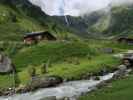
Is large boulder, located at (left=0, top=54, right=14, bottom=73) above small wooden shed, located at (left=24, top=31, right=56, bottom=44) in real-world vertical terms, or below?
below

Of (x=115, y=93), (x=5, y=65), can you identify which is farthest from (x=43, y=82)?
(x=115, y=93)

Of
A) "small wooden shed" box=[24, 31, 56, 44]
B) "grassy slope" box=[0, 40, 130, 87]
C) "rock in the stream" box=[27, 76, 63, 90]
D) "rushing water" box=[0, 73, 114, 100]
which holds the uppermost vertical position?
"small wooden shed" box=[24, 31, 56, 44]

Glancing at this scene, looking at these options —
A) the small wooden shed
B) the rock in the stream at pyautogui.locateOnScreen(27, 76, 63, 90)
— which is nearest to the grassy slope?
the rock in the stream at pyautogui.locateOnScreen(27, 76, 63, 90)

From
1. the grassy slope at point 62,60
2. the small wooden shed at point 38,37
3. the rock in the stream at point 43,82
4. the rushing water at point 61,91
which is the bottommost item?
the rushing water at point 61,91

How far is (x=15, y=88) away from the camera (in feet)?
270

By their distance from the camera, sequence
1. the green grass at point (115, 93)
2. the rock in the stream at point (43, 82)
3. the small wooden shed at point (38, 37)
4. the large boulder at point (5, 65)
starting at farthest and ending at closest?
the small wooden shed at point (38, 37) < the large boulder at point (5, 65) < the rock in the stream at point (43, 82) < the green grass at point (115, 93)

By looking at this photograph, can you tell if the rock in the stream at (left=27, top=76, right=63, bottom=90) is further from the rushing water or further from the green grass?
the green grass

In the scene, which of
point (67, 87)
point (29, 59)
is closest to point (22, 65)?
point (29, 59)

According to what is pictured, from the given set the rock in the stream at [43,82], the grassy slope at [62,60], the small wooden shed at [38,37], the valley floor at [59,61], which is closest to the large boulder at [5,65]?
the valley floor at [59,61]

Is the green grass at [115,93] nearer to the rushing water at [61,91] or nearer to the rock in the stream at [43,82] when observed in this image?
the rushing water at [61,91]

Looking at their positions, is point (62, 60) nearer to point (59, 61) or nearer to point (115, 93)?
point (59, 61)

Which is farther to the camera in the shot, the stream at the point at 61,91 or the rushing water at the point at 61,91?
the rushing water at the point at 61,91

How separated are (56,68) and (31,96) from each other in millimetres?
33728

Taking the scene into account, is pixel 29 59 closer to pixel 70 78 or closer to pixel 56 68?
pixel 56 68
